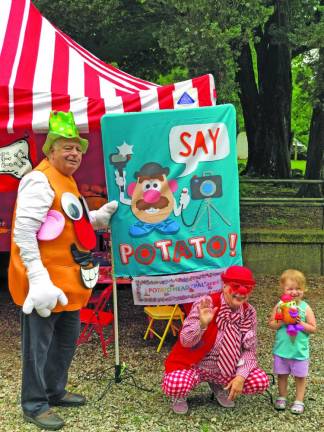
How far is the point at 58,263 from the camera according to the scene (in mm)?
3334

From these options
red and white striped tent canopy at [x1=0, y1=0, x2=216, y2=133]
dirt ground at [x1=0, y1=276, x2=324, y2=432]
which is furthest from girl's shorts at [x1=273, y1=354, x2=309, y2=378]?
red and white striped tent canopy at [x1=0, y1=0, x2=216, y2=133]

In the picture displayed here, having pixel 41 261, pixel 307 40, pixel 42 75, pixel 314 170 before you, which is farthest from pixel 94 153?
pixel 314 170

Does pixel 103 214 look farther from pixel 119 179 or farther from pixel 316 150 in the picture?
pixel 316 150

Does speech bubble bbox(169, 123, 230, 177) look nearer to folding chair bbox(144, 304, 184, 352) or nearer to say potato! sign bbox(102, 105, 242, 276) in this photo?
say potato! sign bbox(102, 105, 242, 276)

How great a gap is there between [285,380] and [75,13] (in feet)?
26.6

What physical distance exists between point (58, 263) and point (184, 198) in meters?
1.18

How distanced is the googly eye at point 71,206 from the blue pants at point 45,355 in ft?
2.03

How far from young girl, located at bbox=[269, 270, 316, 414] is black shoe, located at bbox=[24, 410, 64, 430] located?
146cm

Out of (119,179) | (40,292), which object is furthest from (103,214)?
(40,292)

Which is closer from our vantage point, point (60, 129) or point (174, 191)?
point (60, 129)

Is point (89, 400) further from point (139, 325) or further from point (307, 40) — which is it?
point (307, 40)

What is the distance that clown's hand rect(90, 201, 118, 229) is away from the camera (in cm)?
391

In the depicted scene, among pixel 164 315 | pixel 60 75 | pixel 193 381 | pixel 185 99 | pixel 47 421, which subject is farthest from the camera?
pixel 60 75

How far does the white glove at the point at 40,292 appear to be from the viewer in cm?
312
